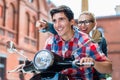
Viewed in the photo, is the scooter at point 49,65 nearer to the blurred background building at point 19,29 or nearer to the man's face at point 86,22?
the man's face at point 86,22

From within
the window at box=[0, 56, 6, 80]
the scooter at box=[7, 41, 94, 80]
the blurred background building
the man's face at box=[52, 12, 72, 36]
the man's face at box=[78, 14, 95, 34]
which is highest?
the blurred background building

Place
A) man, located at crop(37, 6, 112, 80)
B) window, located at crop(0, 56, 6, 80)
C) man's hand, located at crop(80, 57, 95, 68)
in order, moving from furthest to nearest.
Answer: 1. window, located at crop(0, 56, 6, 80)
2. man, located at crop(37, 6, 112, 80)
3. man's hand, located at crop(80, 57, 95, 68)

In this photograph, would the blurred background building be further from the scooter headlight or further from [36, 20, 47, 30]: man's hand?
the scooter headlight

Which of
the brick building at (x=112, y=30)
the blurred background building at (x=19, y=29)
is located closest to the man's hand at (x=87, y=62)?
the blurred background building at (x=19, y=29)

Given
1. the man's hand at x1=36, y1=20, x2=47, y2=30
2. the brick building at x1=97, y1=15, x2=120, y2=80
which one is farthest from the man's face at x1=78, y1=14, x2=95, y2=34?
the brick building at x1=97, y1=15, x2=120, y2=80

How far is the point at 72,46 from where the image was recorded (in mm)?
2332

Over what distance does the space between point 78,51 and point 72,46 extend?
0.09 meters

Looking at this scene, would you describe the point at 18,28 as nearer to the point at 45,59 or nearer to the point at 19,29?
the point at 19,29

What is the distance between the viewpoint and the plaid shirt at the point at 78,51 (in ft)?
7.38

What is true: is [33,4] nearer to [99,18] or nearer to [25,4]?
[25,4]

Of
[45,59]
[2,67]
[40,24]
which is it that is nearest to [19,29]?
[2,67]

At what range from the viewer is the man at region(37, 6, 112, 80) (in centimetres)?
224

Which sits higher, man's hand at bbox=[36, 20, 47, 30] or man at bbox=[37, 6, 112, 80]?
man's hand at bbox=[36, 20, 47, 30]

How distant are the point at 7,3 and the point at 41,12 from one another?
6012 millimetres
